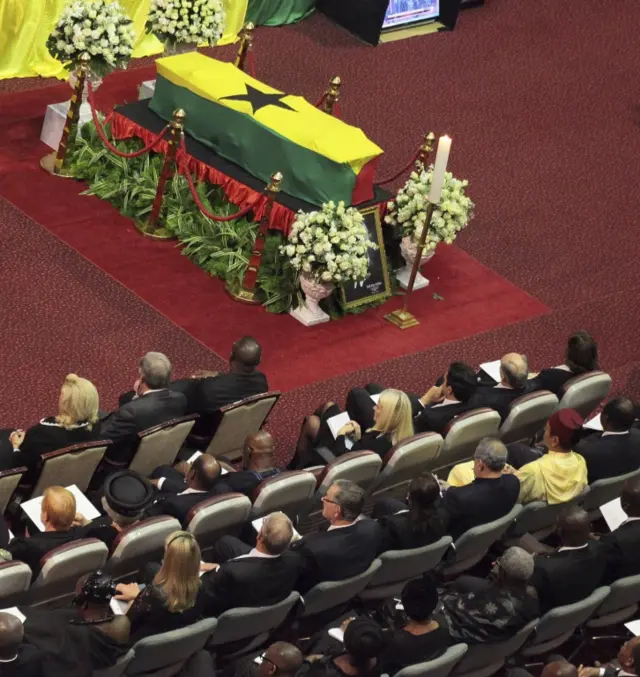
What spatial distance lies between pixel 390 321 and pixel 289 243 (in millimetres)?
1014

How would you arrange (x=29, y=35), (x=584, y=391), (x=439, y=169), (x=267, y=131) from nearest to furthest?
(x=584, y=391), (x=439, y=169), (x=267, y=131), (x=29, y=35)

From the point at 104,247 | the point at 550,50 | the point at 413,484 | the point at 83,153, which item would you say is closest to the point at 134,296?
the point at 104,247

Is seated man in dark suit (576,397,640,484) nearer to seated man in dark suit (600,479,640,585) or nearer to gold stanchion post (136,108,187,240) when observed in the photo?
seated man in dark suit (600,479,640,585)

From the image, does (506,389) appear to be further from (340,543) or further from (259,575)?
(259,575)

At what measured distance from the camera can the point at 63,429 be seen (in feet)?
26.4

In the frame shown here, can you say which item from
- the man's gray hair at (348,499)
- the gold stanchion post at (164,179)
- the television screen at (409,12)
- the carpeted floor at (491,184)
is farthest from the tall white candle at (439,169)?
the television screen at (409,12)

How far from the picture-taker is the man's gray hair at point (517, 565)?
7238mm

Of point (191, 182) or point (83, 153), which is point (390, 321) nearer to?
point (191, 182)

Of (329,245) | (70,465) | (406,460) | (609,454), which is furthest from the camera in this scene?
(329,245)

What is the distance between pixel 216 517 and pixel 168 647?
95cm

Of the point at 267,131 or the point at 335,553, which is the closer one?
the point at 335,553

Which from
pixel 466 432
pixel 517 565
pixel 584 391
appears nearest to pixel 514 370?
pixel 584 391

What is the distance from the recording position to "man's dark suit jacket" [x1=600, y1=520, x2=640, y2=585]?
782 cm

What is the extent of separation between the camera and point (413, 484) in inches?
306
